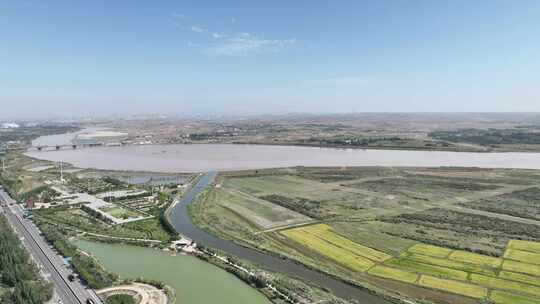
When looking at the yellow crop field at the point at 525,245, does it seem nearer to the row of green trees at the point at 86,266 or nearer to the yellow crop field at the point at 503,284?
the yellow crop field at the point at 503,284

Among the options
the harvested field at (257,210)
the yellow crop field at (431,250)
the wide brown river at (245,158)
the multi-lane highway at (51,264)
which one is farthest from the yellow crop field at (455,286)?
the wide brown river at (245,158)

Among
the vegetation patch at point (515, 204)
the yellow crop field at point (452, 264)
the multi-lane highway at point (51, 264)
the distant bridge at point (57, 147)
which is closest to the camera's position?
the multi-lane highway at point (51, 264)

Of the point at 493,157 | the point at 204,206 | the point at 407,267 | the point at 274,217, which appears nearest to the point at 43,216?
the point at 204,206

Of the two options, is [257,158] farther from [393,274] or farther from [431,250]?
[393,274]

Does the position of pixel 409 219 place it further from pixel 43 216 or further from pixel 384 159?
pixel 384 159

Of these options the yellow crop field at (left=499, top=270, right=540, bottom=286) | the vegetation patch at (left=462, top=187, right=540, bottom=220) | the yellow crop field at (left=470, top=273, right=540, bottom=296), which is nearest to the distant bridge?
the vegetation patch at (left=462, top=187, right=540, bottom=220)

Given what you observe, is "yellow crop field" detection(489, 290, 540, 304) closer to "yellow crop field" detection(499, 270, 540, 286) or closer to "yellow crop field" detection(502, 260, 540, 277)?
"yellow crop field" detection(499, 270, 540, 286)
